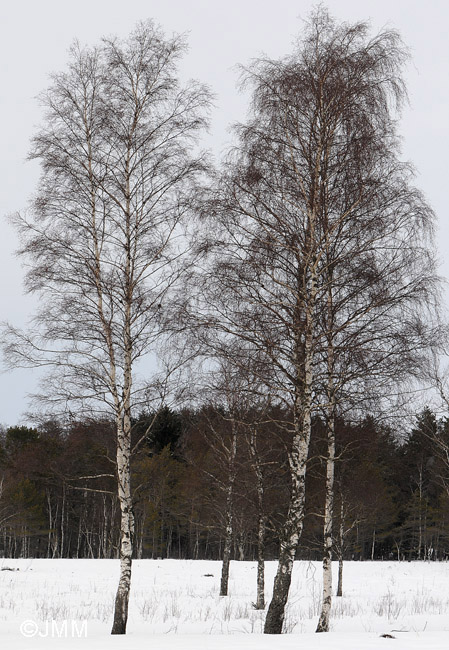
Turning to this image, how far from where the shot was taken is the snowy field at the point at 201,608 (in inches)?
354

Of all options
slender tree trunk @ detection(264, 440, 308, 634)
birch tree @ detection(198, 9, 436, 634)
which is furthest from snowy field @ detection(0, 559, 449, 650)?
birch tree @ detection(198, 9, 436, 634)

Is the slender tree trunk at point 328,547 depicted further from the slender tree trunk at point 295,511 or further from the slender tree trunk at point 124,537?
the slender tree trunk at point 124,537

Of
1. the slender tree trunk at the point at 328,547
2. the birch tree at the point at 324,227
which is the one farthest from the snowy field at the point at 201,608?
the birch tree at the point at 324,227

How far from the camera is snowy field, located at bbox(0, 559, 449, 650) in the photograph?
29.5 feet

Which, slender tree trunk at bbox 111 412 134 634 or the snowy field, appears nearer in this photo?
the snowy field

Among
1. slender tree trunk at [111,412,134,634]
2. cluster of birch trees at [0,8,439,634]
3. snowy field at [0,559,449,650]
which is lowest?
snowy field at [0,559,449,650]

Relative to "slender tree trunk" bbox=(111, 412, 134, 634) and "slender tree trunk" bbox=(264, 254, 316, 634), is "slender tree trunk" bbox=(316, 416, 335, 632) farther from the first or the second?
"slender tree trunk" bbox=(111, 412, 134, 634)

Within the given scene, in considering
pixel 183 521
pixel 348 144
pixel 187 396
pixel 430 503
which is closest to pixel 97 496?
pixel 183 521

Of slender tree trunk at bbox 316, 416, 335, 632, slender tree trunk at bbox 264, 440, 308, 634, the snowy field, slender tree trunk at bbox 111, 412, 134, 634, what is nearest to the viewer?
the snowy field

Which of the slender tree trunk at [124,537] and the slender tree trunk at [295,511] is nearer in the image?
the slender tree trunk at [295,511]

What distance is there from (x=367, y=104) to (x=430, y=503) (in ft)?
170

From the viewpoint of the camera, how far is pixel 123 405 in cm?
1261

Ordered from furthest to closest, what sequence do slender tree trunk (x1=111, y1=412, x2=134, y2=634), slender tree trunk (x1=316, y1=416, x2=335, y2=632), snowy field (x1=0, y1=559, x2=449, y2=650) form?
1. slender tree trunk (x1=111, y1=412, x2=134, y2=634)
2. slender tree trunk (x1=316, y1=416, x2=335, y2=632)
3. snowy field (x1=0, y1=559, x2=449, y2=650)

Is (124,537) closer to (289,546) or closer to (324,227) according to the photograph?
(289,546)
